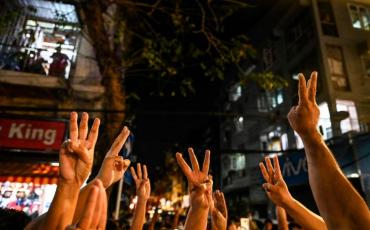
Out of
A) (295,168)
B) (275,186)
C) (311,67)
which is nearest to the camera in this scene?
(275,186)

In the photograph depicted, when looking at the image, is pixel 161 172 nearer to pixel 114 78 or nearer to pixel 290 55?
pixel 290 55

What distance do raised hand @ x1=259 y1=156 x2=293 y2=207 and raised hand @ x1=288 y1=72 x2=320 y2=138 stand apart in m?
0.81

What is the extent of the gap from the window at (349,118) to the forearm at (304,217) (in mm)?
14833

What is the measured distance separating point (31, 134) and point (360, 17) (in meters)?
20.5

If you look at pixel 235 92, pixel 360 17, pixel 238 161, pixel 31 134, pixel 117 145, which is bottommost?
pixel 117 145

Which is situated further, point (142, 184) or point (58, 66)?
point (58, 66)

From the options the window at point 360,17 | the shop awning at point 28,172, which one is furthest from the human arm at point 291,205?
the window at point 360,17

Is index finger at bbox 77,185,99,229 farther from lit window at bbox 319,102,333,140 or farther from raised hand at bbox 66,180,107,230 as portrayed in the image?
lit window at bbox 319,102,333,140

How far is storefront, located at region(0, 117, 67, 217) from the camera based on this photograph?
847 cm

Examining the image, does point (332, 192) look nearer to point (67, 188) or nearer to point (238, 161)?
point (67, 188)

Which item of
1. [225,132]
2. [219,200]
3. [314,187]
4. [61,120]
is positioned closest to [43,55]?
[61,120]

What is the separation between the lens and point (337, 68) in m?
17.6

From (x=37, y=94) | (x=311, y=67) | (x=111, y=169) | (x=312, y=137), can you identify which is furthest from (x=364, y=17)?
(x=111, y=169)

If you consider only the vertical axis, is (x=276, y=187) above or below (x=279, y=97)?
below
